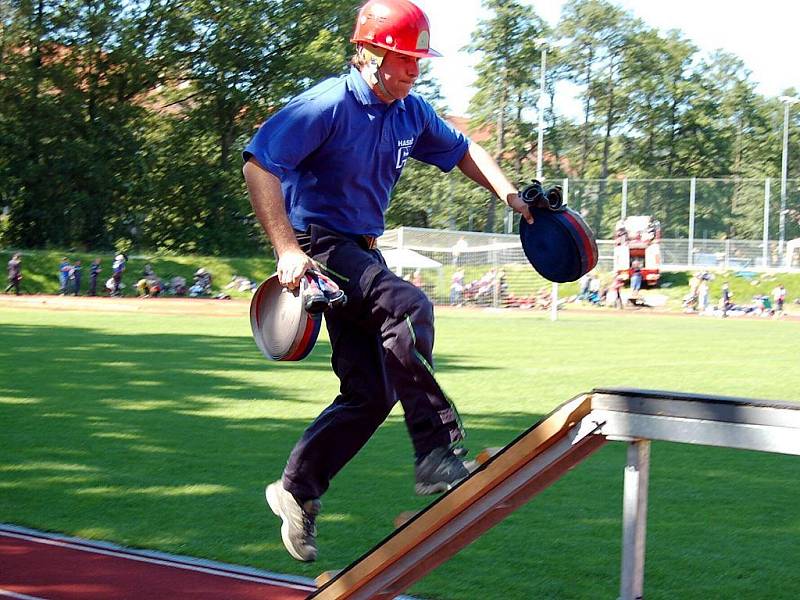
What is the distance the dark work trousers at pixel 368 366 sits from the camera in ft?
14.1

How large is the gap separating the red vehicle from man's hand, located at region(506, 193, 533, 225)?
1575 inches

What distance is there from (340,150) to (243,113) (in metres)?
56.2

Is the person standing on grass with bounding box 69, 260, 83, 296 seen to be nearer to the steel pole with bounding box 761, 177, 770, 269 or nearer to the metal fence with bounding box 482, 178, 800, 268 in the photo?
the metal fence with bounding box 482, 178, 800, 268

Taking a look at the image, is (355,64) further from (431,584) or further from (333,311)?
(431,584)

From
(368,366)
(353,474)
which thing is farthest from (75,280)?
(368,366)

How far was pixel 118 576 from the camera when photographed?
6082 millimetres

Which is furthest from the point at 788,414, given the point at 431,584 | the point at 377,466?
the point at 377,466

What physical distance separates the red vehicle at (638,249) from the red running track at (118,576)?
38.9 m

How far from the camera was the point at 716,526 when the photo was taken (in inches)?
289

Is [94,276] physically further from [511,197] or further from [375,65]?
[375,65]

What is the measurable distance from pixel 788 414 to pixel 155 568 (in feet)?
12.9

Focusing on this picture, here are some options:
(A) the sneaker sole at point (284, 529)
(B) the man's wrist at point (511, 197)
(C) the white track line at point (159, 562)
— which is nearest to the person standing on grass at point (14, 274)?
(C) the white track line at point (159, 562)

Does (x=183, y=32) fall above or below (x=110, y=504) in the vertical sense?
above

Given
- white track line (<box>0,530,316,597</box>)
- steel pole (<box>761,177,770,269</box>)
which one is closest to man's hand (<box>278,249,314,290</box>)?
white track line (<box>0,530,316,597</box>)
